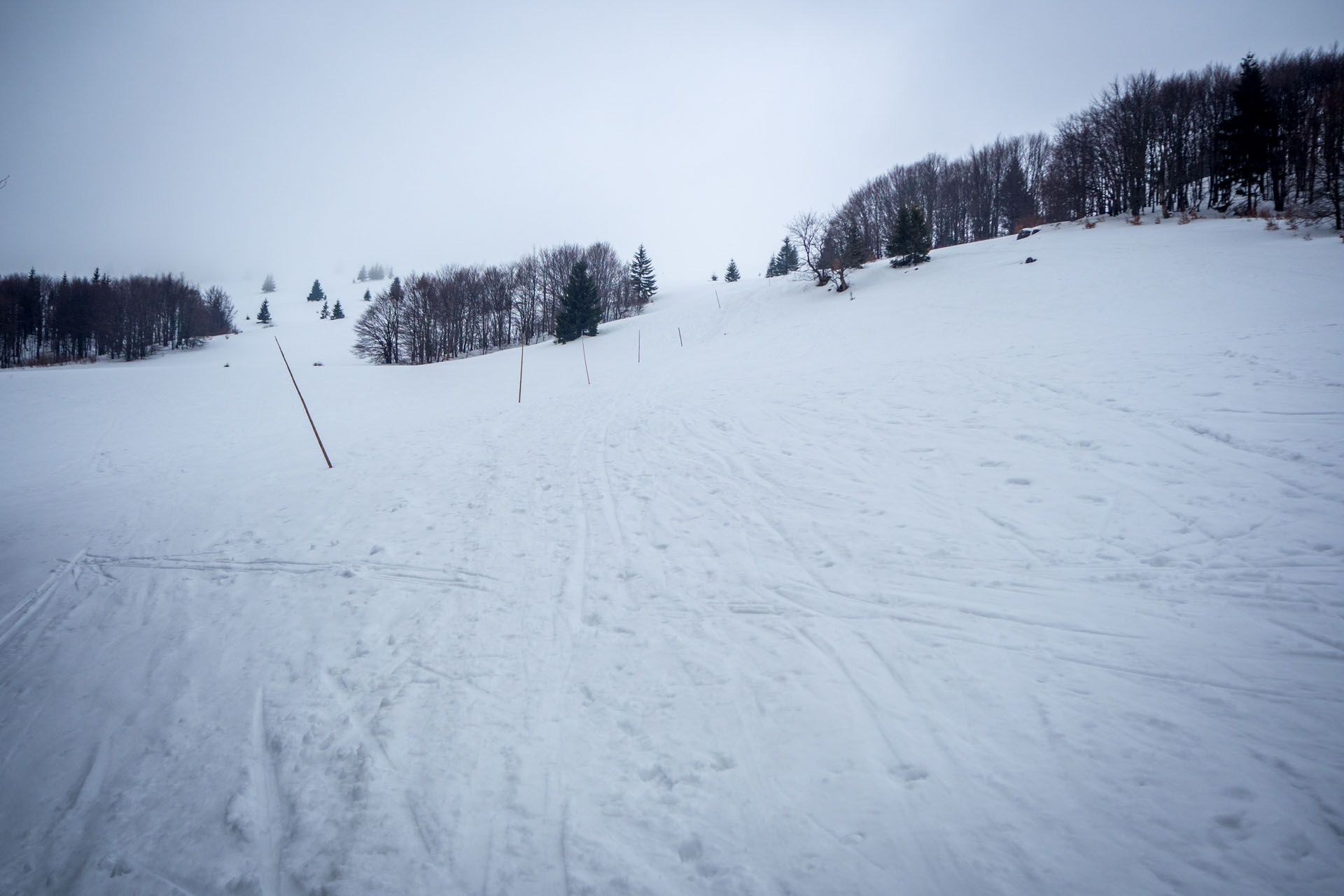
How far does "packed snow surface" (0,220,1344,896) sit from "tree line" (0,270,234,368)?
5466 cm

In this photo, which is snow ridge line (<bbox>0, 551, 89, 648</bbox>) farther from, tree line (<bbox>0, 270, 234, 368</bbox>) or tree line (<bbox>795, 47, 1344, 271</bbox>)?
tree line (<bbox>0, 270, 234, 368</bbox>)

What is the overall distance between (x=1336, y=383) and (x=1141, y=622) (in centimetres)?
736

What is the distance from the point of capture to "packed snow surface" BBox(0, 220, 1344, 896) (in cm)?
250

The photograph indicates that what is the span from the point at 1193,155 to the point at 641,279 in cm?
4275

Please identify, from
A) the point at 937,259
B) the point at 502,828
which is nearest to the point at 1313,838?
the point at 502,828

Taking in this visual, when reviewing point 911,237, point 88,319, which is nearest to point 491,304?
point 911,237

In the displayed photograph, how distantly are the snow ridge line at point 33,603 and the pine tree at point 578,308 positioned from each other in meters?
30.9

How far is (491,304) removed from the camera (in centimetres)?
4225

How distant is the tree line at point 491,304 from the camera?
36.9 metres

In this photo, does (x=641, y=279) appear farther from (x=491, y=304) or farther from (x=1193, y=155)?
(x=1193, y=155)

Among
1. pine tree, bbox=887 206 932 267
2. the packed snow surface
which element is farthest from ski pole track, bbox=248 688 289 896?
pine tree, bbox=887 206 932 267

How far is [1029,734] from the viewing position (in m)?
2.86

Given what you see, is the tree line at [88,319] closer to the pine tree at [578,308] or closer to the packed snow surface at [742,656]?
the pine tree at [578,308]

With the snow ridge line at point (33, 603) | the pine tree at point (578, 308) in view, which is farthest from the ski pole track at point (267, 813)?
the pine tree at point (578, 308)
